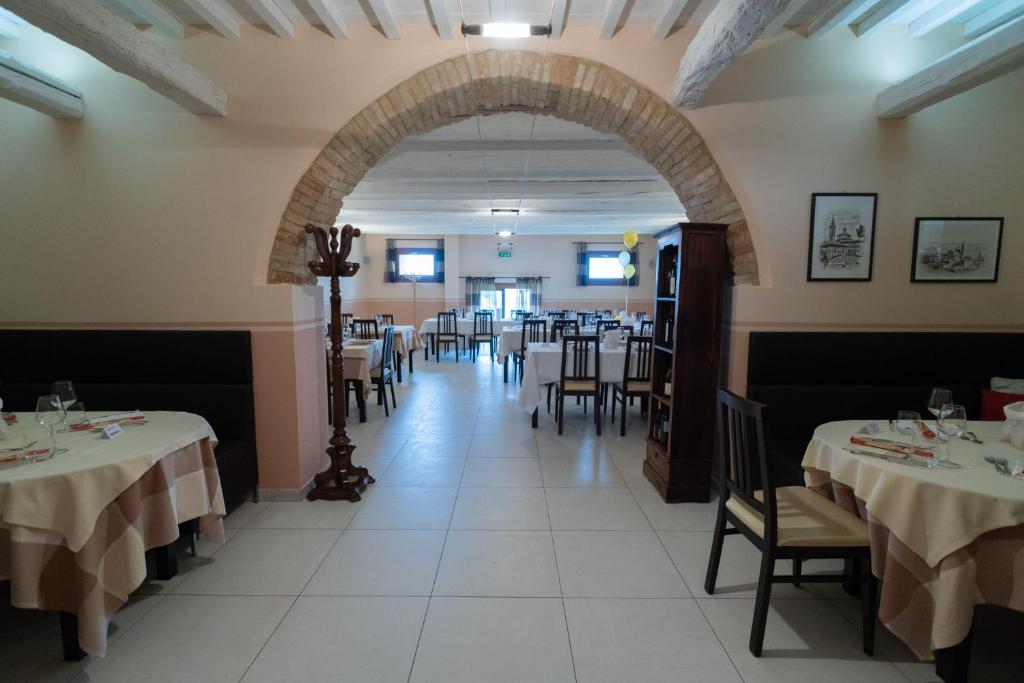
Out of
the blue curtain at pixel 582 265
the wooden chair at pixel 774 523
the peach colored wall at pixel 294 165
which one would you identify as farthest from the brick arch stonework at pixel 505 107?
the blue curtain at pixel 582 265

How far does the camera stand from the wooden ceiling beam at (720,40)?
1.87 metres

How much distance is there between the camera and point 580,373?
436 cm

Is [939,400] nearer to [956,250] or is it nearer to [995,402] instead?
[995,402]

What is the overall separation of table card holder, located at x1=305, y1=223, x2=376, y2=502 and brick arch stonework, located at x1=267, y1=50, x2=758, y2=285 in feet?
0.64

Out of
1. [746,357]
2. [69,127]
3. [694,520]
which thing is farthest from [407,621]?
[69,127]

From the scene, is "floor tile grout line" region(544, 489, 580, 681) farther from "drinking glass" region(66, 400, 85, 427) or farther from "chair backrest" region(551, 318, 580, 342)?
"chair backrest" region(551, 318, 580, 342)

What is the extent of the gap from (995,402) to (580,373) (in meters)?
2.77

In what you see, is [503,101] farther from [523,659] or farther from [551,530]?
[523,659]

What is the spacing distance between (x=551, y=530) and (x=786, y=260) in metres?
2.19

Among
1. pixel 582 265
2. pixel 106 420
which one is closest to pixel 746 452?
pixel 106 420

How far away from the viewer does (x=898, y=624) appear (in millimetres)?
1473

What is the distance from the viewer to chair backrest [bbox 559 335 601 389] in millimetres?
4219

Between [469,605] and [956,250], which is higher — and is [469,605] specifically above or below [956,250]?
below
